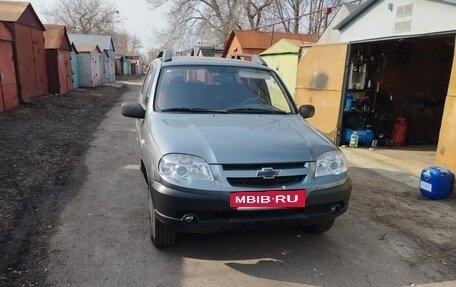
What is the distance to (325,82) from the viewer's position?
927 centimetres

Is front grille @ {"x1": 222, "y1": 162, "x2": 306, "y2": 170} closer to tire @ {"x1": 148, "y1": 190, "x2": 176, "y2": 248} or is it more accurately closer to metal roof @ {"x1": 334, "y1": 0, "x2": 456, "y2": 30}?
tire @ {"x1": 148, "y1": 190, "x2": 176, "y2": 248}

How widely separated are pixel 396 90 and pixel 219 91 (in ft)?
24.4

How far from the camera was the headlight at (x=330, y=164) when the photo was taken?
3268mm

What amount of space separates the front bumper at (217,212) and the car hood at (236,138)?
1.05 ft

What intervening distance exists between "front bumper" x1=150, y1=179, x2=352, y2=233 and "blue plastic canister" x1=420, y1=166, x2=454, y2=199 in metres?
2.98

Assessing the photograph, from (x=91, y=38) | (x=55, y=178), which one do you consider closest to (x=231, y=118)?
(x=55, y=178)

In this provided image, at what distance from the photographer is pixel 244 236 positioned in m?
3.91

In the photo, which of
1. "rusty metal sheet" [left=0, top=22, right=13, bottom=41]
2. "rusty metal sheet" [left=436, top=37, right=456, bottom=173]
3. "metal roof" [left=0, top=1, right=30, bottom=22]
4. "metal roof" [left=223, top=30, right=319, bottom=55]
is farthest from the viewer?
"metal roof" [left=223, top=30, right=319, bottom=55]

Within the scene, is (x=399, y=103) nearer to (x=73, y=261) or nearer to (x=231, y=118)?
(x=231, y=118)

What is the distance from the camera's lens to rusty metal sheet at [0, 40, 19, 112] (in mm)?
11241

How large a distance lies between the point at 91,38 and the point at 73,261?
42.6m

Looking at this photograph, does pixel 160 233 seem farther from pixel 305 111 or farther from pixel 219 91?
pixel 305 111

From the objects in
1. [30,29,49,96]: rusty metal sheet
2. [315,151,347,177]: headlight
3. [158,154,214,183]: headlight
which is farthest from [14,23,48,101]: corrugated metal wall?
[315,151,347,177]: headlight

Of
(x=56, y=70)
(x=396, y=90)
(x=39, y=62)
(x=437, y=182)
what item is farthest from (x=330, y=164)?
(x=56, y=70)
